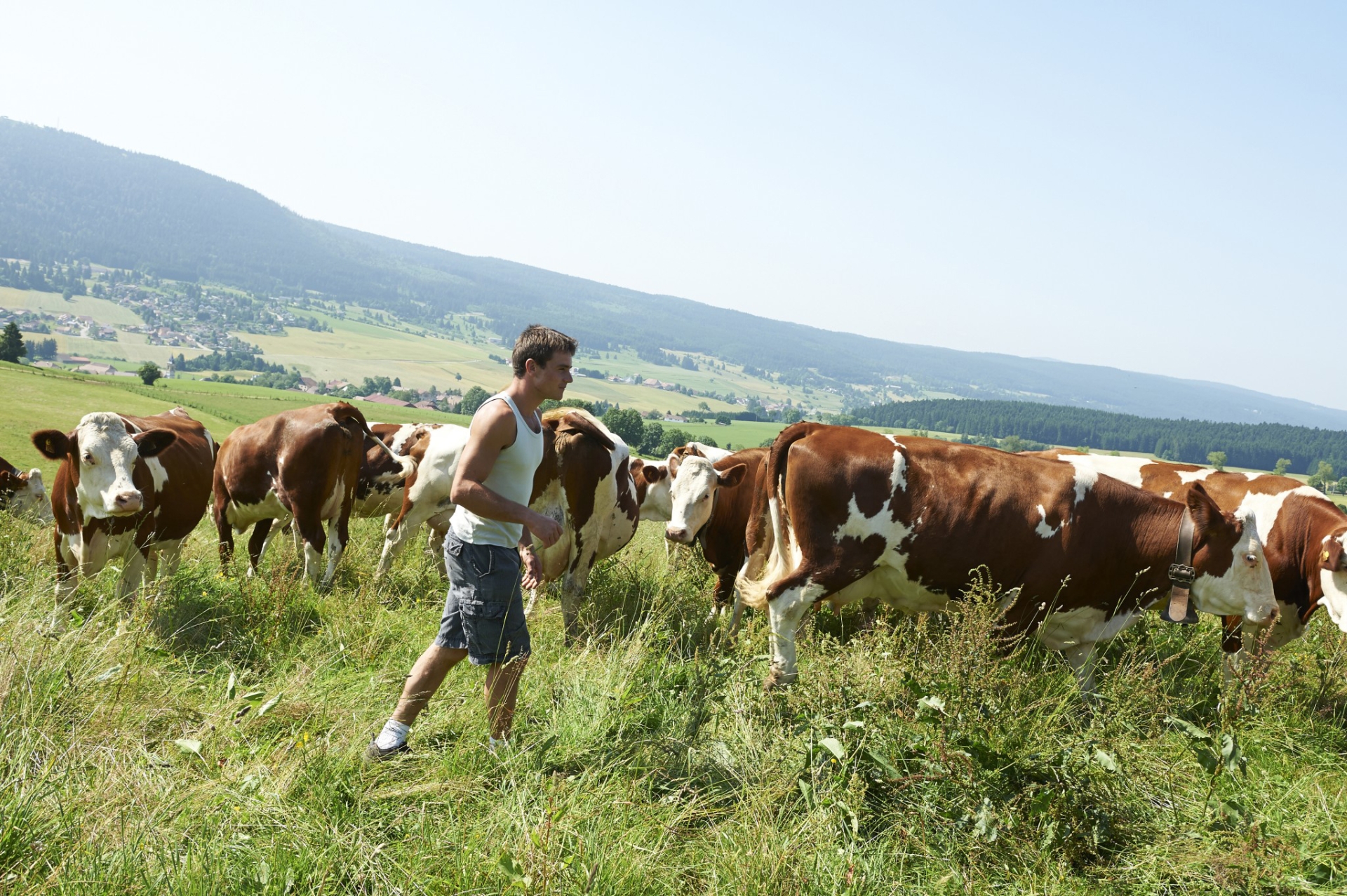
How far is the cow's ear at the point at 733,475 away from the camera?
29.9 feet

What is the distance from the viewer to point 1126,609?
6.43 meters

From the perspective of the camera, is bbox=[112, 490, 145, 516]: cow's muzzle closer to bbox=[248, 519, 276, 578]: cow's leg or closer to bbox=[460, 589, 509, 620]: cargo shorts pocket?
bbox=[248, 519, 276, 578]: cow's leg

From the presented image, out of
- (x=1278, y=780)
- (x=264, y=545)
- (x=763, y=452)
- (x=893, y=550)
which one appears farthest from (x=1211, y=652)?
(x=264, y=545)

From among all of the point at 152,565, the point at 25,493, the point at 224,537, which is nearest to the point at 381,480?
the point at 224,537

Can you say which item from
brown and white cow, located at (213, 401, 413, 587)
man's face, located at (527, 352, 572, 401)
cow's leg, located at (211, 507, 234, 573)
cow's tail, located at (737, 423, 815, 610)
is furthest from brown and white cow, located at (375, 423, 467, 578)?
man's face, located at (527, 352, 572, 401)

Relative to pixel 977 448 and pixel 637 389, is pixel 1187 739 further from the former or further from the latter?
pixel 637 389

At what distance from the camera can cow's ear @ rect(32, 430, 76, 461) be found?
19.7 ft

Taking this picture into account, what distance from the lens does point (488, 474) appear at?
12.8ft

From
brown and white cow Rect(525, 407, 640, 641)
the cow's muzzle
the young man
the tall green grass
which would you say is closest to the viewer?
the tall green grass

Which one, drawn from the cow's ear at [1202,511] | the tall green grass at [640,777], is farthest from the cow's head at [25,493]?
the cow's ear at [1202,511]

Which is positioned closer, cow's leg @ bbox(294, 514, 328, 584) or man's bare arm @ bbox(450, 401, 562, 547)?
man's bare arm @ bbox(450, 401, 562, 547)

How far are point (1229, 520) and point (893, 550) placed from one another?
2.94 m

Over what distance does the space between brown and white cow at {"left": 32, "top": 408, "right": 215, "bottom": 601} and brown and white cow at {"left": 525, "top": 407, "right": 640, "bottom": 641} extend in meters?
3.08

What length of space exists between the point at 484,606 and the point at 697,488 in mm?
5090
